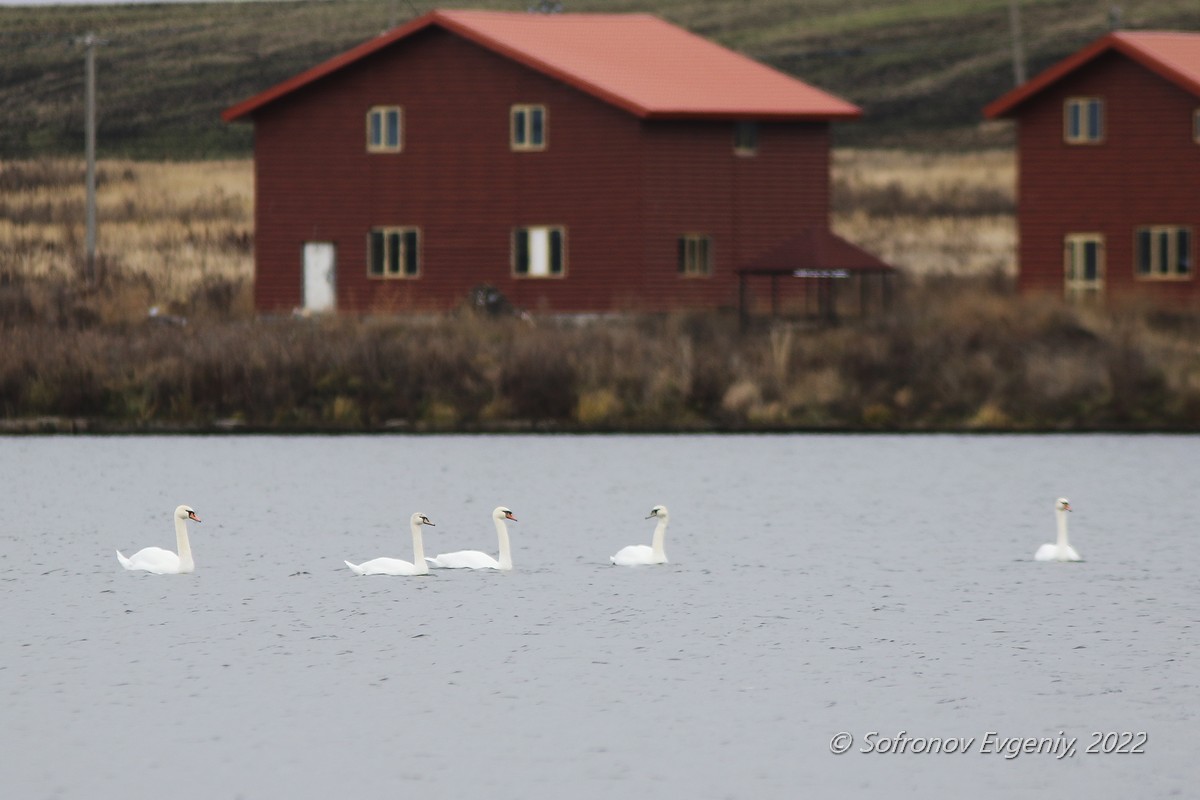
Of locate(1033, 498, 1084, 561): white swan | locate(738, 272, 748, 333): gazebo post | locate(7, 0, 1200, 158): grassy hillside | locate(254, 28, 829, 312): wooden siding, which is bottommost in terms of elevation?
locate(1033, 498, 1084, 561): white swan

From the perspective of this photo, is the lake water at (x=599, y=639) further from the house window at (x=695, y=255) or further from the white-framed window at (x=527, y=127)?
the white-framed window at (x=527, y=127)

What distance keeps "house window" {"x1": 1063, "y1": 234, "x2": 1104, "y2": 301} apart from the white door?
1679 cm

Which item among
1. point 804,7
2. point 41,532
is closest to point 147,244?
point 41,532

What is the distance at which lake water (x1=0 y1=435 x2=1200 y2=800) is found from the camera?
14.6 metres

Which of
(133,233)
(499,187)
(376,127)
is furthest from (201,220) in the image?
(499,187)

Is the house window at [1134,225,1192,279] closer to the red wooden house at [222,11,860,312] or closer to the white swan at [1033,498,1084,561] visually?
the red wooden house at [222,11,860,312]

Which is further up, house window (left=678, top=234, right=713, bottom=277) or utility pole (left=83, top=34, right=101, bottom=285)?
utility pole (left=83, top=34, right=101, bottom=285)

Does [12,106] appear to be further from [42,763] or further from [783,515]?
[42,763]

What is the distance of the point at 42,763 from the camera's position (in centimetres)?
1459

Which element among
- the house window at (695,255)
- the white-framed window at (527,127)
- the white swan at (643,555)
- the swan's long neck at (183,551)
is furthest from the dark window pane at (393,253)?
the swan's long neck at (183,551)

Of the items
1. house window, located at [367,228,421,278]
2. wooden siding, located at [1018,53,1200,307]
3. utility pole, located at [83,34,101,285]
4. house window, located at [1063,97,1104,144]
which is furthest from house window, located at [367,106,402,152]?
house window, located at [1063,97,1104,144]

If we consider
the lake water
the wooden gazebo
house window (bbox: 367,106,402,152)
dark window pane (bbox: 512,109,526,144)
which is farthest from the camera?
house window (bbox: 367,106,402,152)

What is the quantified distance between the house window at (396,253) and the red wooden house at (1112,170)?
44.3ft

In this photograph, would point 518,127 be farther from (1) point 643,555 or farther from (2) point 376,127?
(1) point 643,555
